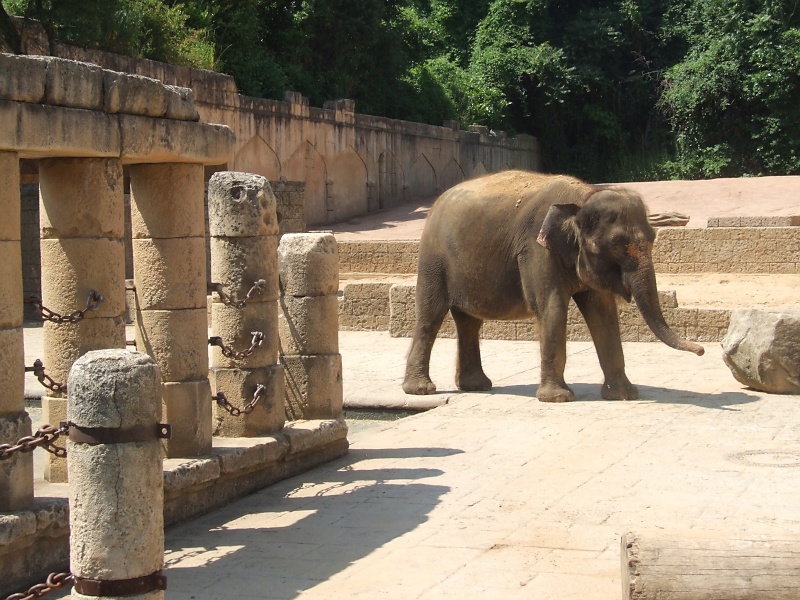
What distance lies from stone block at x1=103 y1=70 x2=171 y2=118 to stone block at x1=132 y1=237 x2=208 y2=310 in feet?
2.64

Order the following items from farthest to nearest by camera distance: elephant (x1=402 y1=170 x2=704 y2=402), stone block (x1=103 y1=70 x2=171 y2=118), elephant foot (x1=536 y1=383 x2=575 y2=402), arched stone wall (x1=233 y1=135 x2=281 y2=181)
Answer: arched stone wall (x1=233 y1=135 x2=281 y2=181), elephant foot (x1=536 y1=383 x2=575 y2=402), elephant (x1=402 y1=170 x2=704 y2=402), stone block (x1=103 y1=70 x2=171 y2=118)

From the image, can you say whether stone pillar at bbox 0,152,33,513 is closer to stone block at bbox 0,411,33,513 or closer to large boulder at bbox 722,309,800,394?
stone block at bbox 0,411,33,513

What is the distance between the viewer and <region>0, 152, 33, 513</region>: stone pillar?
536cm

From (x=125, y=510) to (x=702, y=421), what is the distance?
6.07 metres

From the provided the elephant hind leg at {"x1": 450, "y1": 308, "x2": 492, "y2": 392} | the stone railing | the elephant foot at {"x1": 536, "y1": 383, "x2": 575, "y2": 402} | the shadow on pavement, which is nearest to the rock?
the elephant hind leg at {"x1": 450, "y1": 308, "x2": 492, "y2": 392}

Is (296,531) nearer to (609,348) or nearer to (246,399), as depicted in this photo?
(246,399)

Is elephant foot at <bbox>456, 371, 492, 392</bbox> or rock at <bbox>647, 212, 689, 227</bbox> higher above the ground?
rock at <bbox>647, 212, 689, 227</bbox>

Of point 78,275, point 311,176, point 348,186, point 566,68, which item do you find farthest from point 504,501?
point 566,68

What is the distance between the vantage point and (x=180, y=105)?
653 cm

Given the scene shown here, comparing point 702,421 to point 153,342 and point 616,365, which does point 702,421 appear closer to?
point 616,365

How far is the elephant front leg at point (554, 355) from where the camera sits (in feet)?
33.3

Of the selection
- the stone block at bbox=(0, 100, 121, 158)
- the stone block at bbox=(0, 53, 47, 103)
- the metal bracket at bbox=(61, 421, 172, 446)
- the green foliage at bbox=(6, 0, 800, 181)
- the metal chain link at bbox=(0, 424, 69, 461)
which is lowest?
the metal chain link at bbox=(0, 424, 69, 461)

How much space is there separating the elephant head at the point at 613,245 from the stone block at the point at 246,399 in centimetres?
349

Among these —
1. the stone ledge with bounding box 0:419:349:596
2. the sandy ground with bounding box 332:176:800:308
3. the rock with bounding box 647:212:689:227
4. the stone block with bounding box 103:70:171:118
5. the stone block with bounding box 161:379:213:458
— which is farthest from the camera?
the sandy ground with bounding box 332:176:800:308
